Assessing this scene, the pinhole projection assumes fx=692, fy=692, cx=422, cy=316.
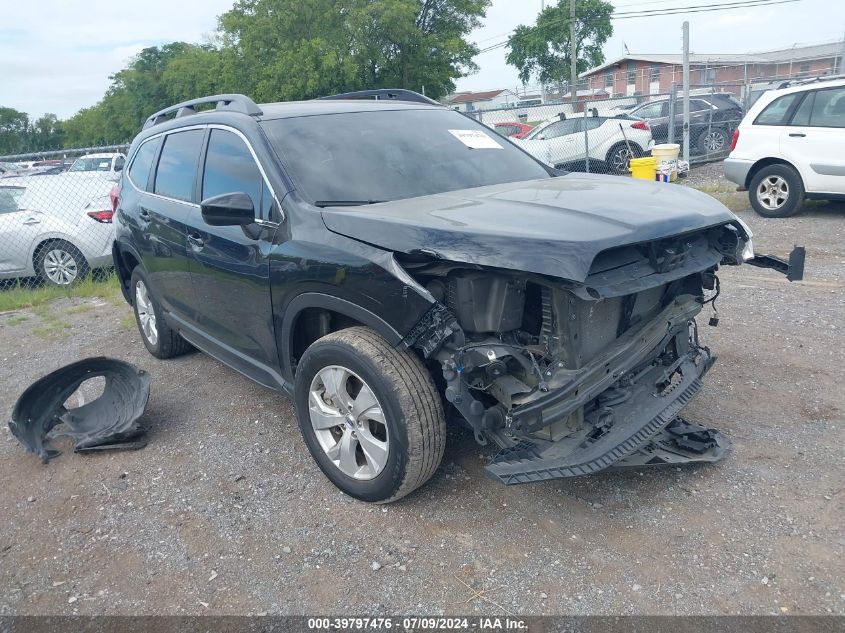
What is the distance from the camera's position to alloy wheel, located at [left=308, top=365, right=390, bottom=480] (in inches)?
124

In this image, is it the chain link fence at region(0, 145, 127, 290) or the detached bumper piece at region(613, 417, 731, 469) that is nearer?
the detached bumper piece at region(613, 417, 731, 469)

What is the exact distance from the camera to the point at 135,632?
2668 millimetres

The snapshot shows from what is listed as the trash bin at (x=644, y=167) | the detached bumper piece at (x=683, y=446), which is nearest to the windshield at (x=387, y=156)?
the detached bumper piece at (x=683, y=446)

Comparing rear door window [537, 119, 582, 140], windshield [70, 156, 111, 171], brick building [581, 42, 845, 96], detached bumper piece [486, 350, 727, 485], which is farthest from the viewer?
brick building [581, 42, 845, 96]

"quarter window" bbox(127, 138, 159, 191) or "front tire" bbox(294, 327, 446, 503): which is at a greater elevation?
"quarter window" bbox(127, 138, 159, 191)

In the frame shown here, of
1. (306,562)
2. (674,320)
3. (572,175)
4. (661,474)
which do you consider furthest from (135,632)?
(572,175)

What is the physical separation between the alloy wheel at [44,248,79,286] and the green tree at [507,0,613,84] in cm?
5454

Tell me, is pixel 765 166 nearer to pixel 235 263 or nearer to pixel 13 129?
pixel 235 263

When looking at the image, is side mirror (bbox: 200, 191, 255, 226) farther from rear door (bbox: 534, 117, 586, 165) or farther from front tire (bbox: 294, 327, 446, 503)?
rear door (bbox: 534, 117, 586, 165)

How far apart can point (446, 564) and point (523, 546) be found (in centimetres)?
35

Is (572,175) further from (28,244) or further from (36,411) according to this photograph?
(28,244)

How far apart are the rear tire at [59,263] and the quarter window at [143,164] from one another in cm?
394

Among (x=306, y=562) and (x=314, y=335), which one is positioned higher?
(x=314, y=335)

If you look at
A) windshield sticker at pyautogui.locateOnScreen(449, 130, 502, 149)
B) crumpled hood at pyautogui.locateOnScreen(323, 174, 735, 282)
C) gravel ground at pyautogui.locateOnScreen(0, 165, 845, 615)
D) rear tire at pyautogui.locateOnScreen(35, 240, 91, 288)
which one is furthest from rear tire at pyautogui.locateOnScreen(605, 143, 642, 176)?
crumpled hood at pyautogui.locateOnScreen(323, 174, 735, 282)
